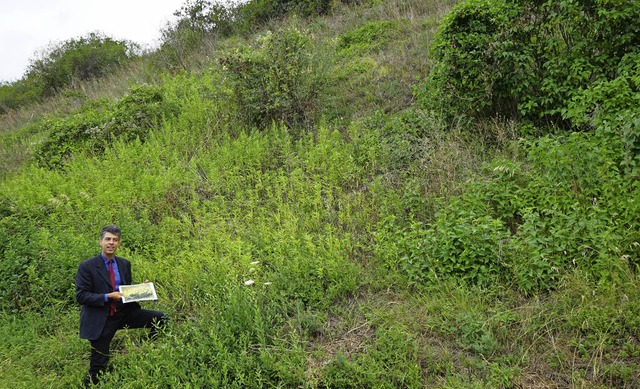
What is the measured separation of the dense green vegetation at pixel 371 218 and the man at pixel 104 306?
220 millimetres

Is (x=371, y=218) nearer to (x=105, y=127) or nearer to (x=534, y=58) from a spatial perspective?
(x=534, y=58)

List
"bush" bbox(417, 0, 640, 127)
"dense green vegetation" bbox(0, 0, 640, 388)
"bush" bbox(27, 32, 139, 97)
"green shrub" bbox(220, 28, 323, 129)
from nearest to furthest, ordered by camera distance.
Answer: "dense green vegetation" bbox(0, 0, 640, 388), "bush" bbox(417, 0, 640, 127), "green shrub" bbox(220, 28, 323, 129), "bush" bbox(27, 32, 139, 97)

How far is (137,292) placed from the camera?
4652 mm

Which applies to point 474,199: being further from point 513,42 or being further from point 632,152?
point 513,42

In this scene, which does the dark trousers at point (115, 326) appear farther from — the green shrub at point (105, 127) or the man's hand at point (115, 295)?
the green shrub at point (105, 127)

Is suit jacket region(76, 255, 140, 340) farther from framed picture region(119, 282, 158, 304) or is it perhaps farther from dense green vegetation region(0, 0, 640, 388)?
dense green vegetation region(0, 0, 640, 388)

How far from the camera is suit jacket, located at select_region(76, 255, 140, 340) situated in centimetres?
454

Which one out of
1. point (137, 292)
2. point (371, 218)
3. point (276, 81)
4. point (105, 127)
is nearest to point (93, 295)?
point (137, 292)

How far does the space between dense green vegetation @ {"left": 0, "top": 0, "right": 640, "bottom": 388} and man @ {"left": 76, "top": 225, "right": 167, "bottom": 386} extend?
0.72 ft

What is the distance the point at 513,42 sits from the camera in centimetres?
673

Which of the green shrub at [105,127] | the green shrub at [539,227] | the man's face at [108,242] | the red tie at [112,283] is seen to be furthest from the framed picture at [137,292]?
the green shrub at [105,127]

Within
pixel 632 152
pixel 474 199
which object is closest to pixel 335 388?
pixel 474 199

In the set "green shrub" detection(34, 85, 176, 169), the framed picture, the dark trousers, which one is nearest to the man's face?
the framed picture

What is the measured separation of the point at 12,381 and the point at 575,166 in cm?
608
